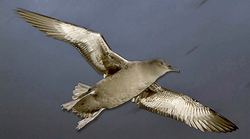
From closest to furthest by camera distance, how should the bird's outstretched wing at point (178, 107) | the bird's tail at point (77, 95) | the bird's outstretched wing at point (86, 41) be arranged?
1. the bird's outstretched wing at point (86, 41)
2. the bird's tail at point (77, 95)
3. the bird's outstretched wing at point (178, 107)

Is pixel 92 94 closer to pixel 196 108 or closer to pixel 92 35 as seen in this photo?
pixel 92 35

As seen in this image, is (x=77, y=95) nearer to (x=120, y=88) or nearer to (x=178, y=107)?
(x=120, y=88)

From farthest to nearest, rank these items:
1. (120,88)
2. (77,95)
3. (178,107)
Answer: (178,107)
(77,95)
(120,88)

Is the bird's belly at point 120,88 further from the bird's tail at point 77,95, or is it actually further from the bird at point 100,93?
the bird's tail at point 77,95

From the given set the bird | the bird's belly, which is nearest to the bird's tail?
the bird

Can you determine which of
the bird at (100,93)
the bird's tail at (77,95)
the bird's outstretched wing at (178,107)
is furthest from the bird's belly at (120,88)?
the bird's outstretched wing at (178,107)

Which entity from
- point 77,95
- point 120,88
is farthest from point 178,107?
point 77,95

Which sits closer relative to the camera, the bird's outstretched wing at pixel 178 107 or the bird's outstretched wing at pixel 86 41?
the bird's outstretched wing at pixel 86 41
